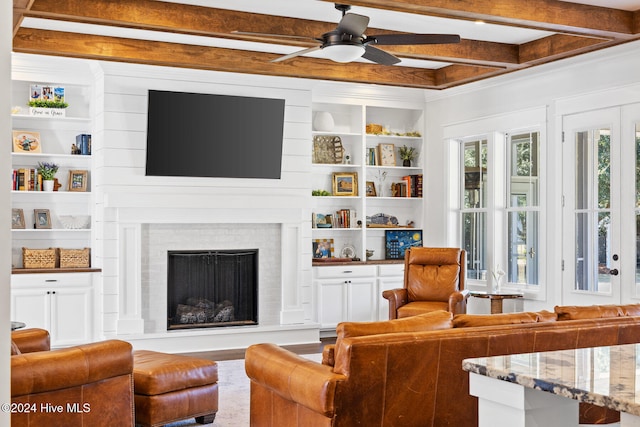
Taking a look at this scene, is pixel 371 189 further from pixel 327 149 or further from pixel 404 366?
pixel 404 366

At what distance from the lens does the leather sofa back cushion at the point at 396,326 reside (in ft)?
12.0

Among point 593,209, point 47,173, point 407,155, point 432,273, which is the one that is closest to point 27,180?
point 47,173

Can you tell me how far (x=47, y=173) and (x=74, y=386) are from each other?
424 cm

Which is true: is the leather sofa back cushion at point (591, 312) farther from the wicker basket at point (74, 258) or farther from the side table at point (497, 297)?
the wicker basket at point (74, 258)

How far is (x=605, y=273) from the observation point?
667 cm

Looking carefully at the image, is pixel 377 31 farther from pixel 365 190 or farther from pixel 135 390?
pixel 135 390

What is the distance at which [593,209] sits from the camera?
6.80 meters

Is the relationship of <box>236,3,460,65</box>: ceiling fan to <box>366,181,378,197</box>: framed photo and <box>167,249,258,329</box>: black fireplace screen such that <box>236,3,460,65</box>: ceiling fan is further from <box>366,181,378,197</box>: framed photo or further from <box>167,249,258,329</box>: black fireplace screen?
<box>366,181,378,197</box>: framed photo

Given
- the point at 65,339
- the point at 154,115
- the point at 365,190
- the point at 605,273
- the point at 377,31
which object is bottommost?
→ the point at 65,339

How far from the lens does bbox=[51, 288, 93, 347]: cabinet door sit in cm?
712

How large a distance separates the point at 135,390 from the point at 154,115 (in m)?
3.52

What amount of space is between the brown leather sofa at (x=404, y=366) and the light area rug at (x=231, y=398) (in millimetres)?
757

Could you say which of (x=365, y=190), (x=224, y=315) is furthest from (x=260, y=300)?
(x=365, y=190)

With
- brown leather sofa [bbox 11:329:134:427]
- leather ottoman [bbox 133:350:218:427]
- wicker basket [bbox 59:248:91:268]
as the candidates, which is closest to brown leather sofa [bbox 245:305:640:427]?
leather ottoman [bbox 133:350:218:427]
